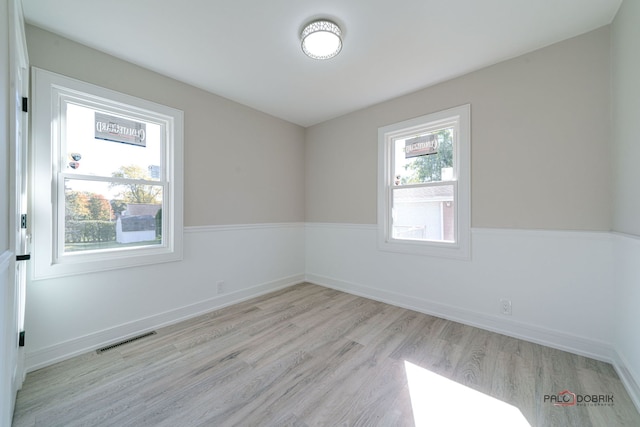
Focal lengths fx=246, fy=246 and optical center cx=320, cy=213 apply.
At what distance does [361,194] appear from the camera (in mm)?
3502

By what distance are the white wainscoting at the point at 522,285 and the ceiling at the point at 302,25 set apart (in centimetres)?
169

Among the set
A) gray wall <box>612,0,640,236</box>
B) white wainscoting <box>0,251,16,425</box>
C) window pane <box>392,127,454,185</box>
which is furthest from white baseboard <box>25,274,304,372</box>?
→ gray wall <box>612,0,640,236</box>

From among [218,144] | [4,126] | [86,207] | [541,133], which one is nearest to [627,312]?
[541,133]

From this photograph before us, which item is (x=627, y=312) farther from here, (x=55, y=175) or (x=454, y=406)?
(x=55, y=175)

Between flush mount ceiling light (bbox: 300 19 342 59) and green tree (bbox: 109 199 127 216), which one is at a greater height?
flush mount ceiling light (bbox: 300 19 342 59)

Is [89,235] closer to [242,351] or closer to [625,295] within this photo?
[242,351]

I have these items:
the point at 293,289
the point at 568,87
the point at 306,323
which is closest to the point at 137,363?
the point at 306,323

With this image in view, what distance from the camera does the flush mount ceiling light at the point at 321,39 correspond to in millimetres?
1896

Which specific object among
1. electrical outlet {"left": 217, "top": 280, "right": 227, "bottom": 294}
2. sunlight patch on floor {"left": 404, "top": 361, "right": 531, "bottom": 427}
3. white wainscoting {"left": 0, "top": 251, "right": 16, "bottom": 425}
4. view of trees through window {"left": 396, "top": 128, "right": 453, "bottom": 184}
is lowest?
sunlight patch on floor {"left": 404, "top": 361, "right": 531, "bottom": 427}

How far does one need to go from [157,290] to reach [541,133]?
397 cm

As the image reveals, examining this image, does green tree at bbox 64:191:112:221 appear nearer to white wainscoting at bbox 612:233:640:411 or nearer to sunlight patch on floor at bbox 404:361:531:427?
sunlight patch on floor at bbox 404:361:531:427

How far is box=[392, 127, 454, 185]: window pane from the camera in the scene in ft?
9.15

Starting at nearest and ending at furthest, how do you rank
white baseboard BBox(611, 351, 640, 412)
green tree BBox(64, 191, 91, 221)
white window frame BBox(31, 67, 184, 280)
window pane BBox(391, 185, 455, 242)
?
white baseboard BBox(611, 351, 640, 412) → white window frame BBox(31, 67, 184, 280) → green tree BBox(64, 191, 91, 221) → window pane BBox(391, 185, 455, 242)

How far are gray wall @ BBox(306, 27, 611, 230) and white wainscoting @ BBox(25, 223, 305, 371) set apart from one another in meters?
2.66
